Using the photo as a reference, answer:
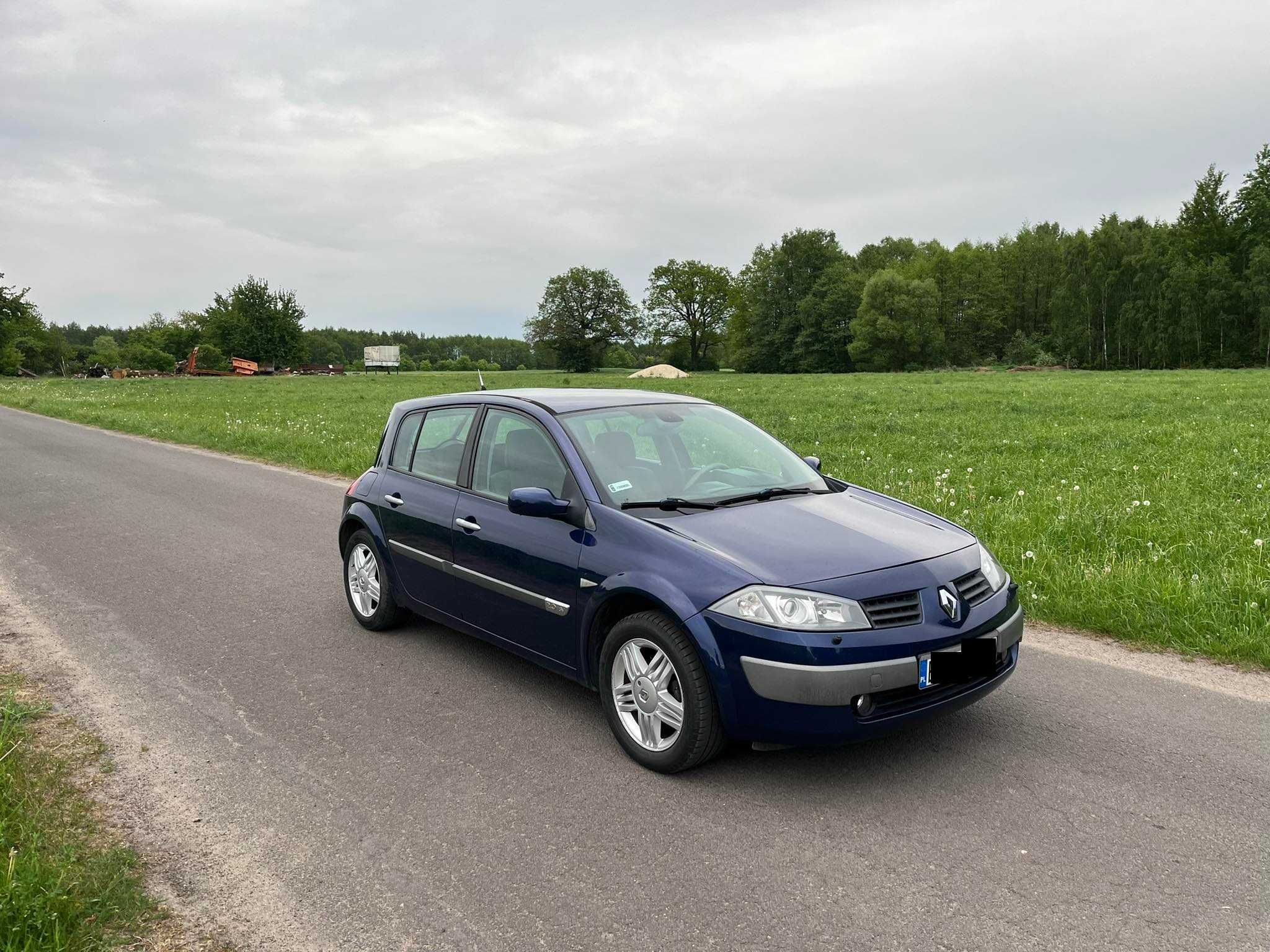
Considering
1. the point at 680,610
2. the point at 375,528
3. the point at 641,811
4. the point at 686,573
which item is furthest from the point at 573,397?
the point at 641,811

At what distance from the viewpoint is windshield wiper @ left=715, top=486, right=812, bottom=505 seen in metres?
4.29

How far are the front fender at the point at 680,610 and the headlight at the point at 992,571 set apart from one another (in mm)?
1307

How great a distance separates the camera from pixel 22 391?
42.4 m

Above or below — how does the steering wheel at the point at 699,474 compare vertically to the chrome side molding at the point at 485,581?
above

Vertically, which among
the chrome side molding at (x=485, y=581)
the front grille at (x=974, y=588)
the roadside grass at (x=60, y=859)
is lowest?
the roadside grass at (x=60, y=859)

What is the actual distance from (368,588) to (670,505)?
2537 mm

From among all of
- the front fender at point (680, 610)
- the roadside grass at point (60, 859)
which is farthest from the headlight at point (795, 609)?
the roadside grass at point (60, 859)

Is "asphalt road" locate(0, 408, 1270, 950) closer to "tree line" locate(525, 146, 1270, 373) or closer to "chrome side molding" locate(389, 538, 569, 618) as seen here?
"chrome side molding" locate(389, 538, 569, 618)

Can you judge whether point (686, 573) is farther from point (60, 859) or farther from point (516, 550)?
point (60, 859)

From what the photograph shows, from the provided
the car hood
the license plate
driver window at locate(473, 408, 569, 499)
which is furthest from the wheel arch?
the license plate

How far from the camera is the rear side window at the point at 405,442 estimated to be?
562 centimetres

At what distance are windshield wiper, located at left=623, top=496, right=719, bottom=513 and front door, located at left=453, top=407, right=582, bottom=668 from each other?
0.30m

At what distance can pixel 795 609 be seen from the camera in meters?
3.41

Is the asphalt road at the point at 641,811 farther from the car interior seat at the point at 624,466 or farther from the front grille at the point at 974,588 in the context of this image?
the car interior seat at the point at 624,466
